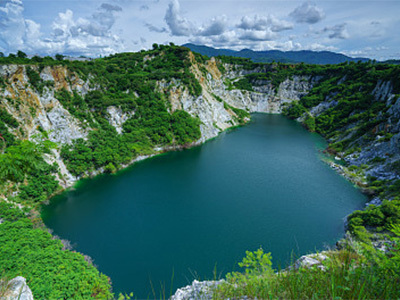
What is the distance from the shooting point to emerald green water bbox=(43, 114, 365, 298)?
1789cm

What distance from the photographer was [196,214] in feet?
79.5

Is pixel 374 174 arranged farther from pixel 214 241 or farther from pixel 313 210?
pixel 214 241

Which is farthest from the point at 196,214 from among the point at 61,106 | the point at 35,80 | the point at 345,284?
the point at 35,80

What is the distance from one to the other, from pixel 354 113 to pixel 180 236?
174 ft

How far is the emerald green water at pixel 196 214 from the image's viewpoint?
1789 centimetres

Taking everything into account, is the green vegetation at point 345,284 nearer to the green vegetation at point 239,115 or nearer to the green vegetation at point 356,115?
the green vegetation at point 356,115

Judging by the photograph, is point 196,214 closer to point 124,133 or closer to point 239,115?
point 124,133

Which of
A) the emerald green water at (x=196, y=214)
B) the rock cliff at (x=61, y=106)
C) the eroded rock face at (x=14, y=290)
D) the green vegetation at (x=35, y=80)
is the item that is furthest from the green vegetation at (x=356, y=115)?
the green vegetation at (x=35, y=80)

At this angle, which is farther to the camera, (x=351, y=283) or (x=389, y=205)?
(x=389, y=205)

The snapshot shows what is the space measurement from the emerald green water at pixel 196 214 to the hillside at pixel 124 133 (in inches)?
104

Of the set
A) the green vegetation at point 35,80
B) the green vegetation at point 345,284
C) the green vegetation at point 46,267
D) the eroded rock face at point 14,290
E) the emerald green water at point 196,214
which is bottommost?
the emerald green water at point 196,214

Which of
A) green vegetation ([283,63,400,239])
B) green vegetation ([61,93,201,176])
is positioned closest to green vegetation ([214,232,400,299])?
green vegetation ([283,63,400,239])

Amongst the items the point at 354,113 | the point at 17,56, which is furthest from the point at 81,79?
the point at 354,113

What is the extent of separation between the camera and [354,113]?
51844 mm
